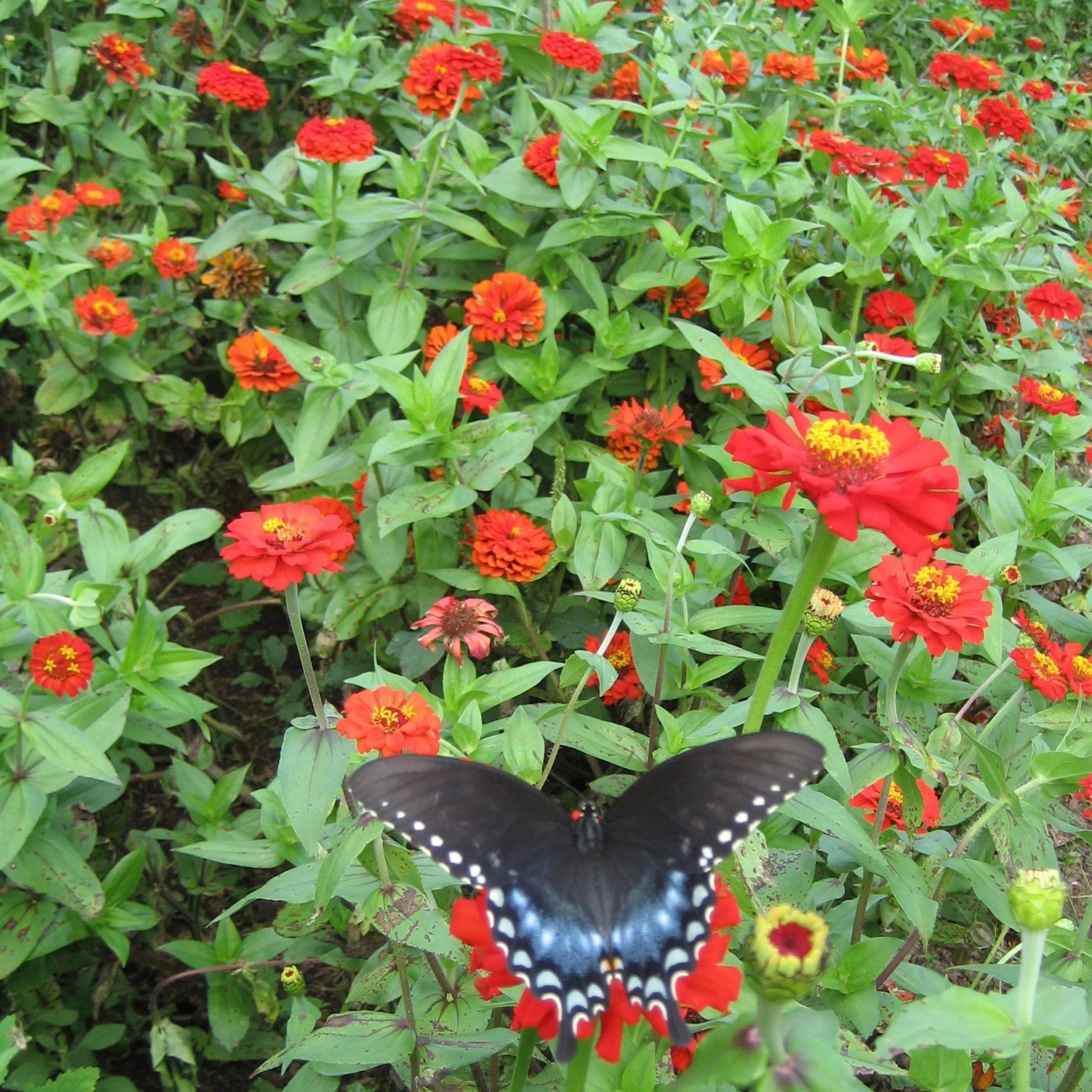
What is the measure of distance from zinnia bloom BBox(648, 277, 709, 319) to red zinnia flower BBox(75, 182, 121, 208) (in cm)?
134

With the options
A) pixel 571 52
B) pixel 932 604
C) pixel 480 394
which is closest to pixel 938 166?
pixel 571 52

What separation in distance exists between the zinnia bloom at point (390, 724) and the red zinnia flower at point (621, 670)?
63 cm

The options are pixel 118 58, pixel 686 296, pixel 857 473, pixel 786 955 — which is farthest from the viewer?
pixel 118 58

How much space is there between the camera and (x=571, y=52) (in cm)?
213

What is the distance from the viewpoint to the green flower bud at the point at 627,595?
4.25 ft

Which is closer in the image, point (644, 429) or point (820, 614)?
point (820, 614)

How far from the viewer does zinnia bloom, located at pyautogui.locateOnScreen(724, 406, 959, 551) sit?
3.05 feet

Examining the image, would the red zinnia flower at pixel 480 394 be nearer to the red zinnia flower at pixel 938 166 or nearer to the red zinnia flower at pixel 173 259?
the red zinnia flower at pixel 173 259

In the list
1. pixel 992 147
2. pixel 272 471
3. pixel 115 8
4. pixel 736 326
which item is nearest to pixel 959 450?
pixel 736 326

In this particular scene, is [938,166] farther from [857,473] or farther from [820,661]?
[857,473]

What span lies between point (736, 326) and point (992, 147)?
5.00 feet

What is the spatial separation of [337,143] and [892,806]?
1548 mm

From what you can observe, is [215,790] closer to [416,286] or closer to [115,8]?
[416,286]

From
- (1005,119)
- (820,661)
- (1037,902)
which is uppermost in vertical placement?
(1005,119)
